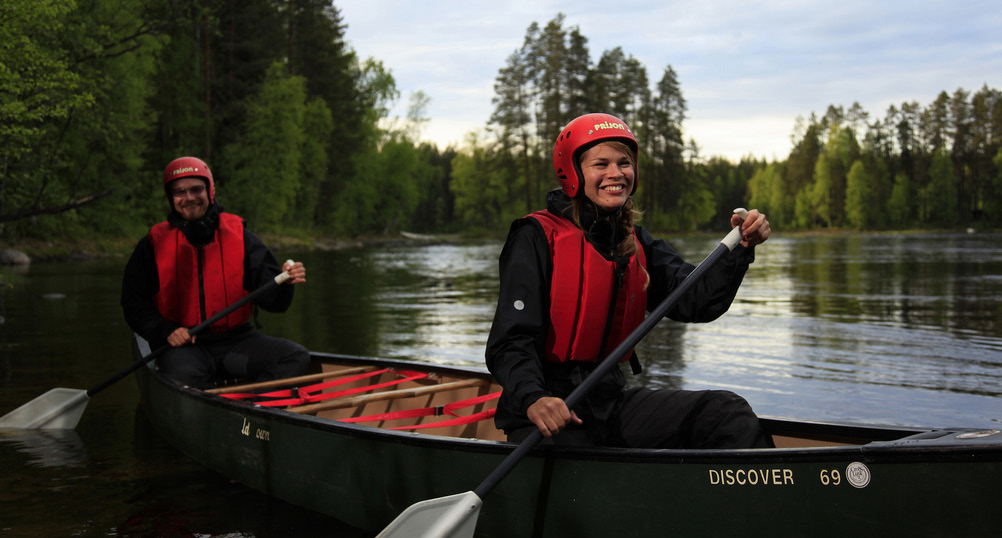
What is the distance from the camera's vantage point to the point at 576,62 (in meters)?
47.0

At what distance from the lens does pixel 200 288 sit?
568 centimetres

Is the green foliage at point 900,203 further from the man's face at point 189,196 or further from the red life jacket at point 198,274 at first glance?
the man's face at point 189,196

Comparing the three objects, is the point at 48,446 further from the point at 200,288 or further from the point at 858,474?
the point at 858,474

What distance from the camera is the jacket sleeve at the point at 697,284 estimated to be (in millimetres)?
3293

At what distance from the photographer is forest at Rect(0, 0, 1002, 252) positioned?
16609mm

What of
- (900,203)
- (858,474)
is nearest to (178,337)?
(858,474)

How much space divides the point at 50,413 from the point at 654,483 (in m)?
5.02

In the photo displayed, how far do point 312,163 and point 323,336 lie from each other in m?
29.9

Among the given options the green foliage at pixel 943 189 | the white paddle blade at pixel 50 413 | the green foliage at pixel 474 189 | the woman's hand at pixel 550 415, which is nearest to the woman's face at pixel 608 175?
the woman's hand at pixel 550 415

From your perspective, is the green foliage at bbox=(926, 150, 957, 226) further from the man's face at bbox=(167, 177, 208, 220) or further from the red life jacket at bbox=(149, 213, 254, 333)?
the man's face at bbox=(167, 177, 208, 220)

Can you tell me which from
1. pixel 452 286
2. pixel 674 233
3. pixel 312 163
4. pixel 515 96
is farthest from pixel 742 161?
pixel 452 286

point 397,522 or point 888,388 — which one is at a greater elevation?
point 397,522

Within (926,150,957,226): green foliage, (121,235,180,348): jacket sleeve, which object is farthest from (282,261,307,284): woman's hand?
(926,150,957,226): green foliage

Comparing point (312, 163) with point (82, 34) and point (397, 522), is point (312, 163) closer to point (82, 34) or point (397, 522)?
point (82, 34)
